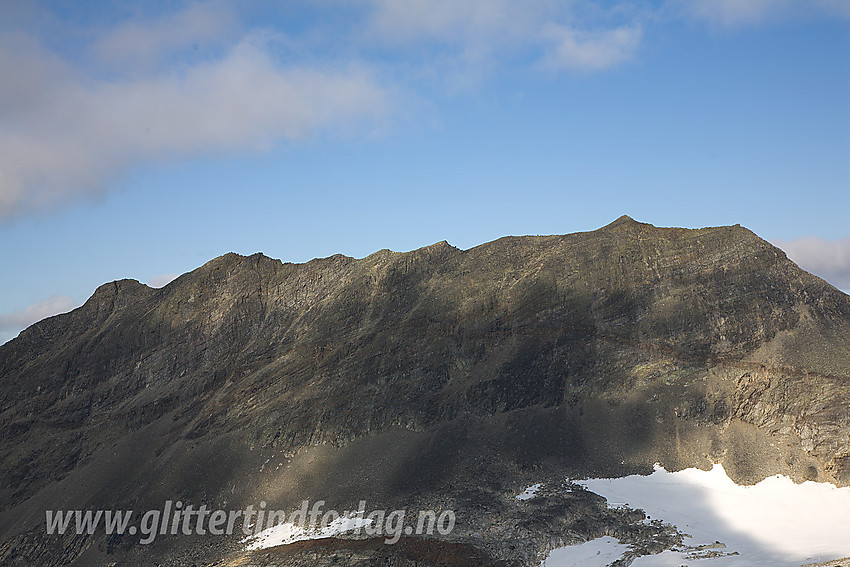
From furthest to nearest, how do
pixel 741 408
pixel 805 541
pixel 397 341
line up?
pixel 397 341
pixel 741 408
pixel 805 541

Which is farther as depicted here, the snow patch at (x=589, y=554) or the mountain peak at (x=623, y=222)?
the mountain peak at (x=623, y=222)

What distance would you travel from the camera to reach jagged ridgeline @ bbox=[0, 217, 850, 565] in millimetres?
54219

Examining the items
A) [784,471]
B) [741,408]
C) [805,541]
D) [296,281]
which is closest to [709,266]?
[741,408]

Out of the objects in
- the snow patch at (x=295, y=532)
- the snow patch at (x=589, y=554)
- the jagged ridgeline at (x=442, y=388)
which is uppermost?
the jagged ridgeline at (x=442, y=388)

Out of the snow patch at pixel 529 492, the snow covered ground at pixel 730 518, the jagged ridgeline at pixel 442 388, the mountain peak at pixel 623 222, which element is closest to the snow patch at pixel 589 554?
the snow covered ground at pixel 730 518

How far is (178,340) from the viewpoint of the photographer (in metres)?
80.4

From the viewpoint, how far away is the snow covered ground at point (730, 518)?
4144cm

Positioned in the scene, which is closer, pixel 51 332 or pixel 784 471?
pixel 784 471

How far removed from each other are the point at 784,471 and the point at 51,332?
277 ft

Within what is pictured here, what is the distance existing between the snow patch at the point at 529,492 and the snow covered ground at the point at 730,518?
3871 mm

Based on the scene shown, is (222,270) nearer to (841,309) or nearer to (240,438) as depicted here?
(240,438)

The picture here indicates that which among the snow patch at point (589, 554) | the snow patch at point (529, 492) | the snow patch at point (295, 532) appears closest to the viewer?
the snow patch at point (589, 554)

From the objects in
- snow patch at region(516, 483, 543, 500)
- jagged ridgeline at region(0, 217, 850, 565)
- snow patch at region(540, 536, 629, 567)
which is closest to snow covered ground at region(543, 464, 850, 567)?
snow patch at region(540, 536, 629, 567)

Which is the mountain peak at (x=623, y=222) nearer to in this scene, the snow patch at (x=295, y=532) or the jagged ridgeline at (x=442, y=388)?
the jagged ridgeline at (x=442, y=388)
